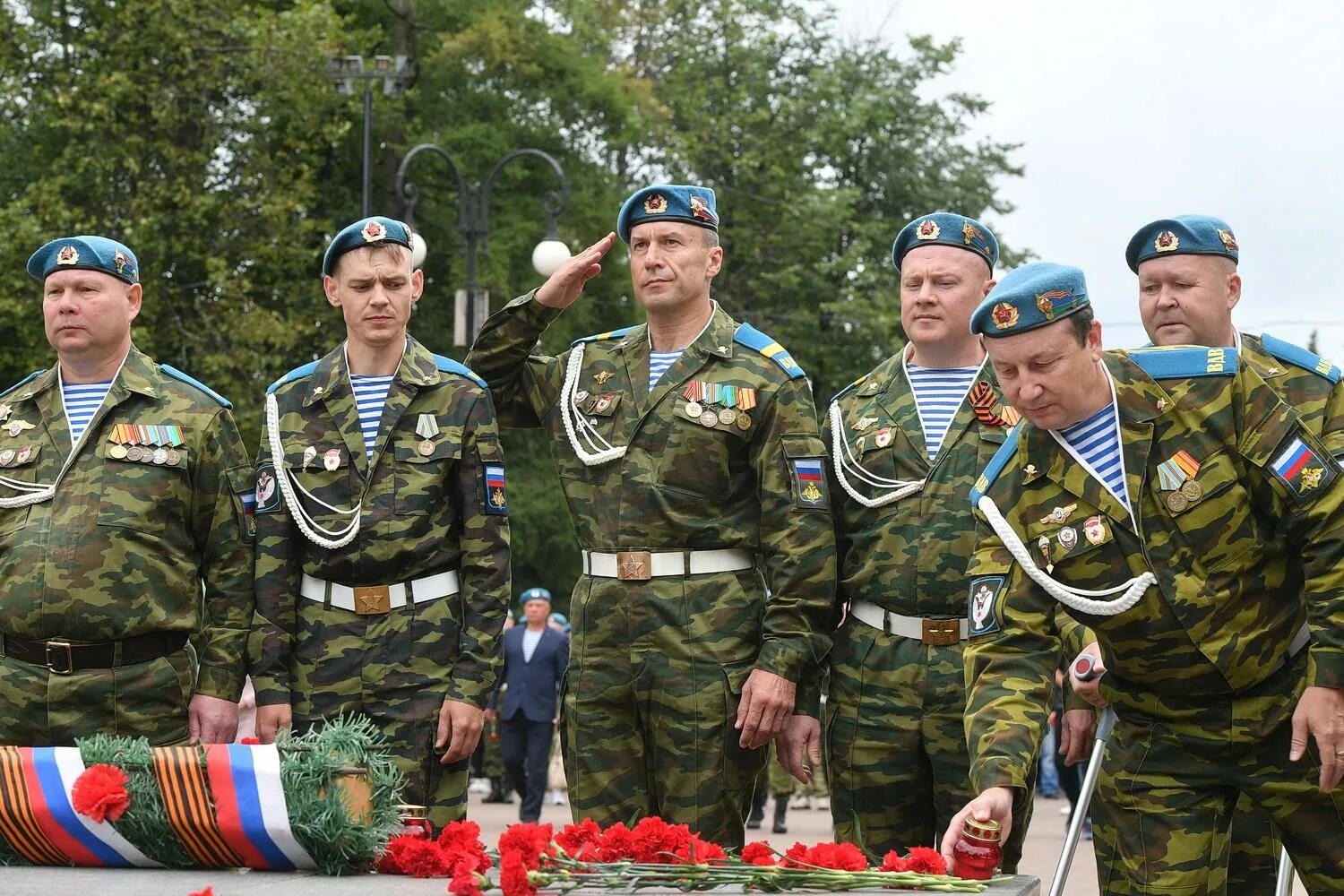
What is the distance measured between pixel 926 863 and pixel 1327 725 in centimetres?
113

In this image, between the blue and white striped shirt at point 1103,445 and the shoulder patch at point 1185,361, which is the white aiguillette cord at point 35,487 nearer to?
the blue and white striped shirt at point 1103,445

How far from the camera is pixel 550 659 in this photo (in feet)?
54.9

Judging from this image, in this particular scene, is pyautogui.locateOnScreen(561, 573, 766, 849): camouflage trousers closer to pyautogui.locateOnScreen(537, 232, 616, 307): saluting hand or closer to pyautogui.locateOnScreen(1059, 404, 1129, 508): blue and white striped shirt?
pyautogui.locateOnScreen(537, 232, 616, 307): saluting hand

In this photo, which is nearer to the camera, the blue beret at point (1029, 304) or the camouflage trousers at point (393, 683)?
the blue beret at point (1029, 304)

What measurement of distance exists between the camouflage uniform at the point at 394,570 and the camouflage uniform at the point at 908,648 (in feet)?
3.86

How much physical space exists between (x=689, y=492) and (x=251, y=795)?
2259mm

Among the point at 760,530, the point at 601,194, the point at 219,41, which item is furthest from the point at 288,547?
the point at 601,194

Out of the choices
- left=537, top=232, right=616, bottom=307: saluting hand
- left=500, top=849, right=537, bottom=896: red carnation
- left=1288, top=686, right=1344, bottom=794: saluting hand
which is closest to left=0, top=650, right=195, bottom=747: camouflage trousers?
left=537, top=232, right=616, bottom=307: saluting hand

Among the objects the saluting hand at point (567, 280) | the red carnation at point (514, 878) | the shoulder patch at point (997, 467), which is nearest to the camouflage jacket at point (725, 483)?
the saluting hand at point (567, 280)

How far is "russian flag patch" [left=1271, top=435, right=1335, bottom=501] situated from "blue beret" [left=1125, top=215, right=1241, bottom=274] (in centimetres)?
206

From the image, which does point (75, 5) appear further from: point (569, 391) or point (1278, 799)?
point (1278, 799)

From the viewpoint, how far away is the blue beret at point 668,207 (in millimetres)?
6250

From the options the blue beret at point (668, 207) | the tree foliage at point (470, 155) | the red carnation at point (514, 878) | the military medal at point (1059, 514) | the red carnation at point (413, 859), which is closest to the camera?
the red carnation at point (514, 878)

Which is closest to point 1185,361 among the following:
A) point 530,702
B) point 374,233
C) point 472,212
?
point 374,233
